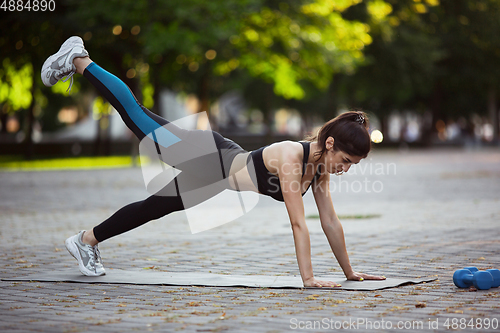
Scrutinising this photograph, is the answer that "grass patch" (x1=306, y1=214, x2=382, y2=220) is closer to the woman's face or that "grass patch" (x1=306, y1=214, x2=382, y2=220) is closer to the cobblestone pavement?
the cobblestone pavement

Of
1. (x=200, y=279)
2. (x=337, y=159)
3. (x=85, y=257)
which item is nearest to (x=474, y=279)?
(x=337, y=159)

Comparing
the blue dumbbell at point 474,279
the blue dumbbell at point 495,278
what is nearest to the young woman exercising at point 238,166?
the blue dumbbell at point 474,279

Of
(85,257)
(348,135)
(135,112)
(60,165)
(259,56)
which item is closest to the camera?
(348,135)

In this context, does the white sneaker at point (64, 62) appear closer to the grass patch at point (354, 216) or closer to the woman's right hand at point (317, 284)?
the woman's right hand at point (317, 284)

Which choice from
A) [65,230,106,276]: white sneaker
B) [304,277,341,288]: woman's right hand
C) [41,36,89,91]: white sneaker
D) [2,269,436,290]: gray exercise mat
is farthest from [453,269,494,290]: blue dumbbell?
[41,36,89,91]: white sneaker

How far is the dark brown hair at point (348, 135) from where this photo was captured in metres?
4.56

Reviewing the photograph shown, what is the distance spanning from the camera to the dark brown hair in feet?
15.0

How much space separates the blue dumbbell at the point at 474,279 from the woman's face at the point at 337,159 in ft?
3.50

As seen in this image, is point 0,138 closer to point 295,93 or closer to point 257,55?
point 295,93

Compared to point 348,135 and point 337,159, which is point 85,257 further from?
point 348,135

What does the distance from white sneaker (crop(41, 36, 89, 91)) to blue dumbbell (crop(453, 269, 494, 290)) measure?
3367mm

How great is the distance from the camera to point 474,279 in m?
4.59

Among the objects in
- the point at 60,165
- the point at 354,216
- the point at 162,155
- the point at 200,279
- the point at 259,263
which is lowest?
the point at 60,165

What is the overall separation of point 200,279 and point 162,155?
3.23 feet
